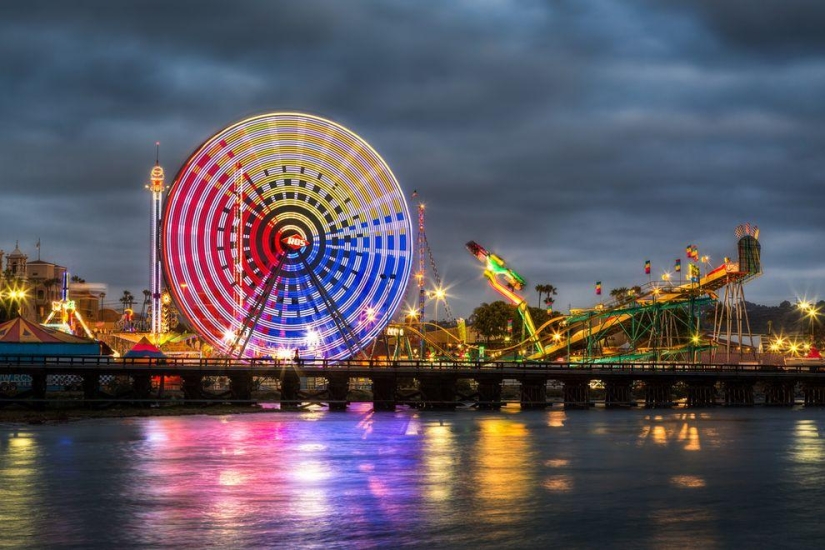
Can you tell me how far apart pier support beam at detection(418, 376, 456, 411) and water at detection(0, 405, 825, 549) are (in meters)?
22.1

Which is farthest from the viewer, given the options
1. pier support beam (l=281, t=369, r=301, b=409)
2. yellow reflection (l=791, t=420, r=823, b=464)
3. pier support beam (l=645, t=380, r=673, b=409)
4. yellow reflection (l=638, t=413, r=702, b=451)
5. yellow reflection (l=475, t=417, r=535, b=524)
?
pier support beam (l=645, t=380, r=673, b=409)

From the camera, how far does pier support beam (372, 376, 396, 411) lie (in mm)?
82744

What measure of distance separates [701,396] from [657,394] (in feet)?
13.2

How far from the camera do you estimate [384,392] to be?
83.6 meters

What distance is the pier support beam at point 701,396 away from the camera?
9688 centimetres

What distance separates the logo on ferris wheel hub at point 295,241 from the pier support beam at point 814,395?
5561 centimetres

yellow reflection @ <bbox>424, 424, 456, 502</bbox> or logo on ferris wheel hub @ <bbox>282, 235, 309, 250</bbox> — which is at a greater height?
logo on ferris wheel hub @ <bbox>282, 235, 309, 250</bbox>

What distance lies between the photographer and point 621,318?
115 metres

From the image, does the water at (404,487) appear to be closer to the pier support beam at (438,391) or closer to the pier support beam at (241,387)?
the pier support beam at (241,387)

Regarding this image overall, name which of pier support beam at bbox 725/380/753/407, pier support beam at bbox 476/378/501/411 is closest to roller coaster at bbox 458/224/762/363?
pier support beam at bbox 725/380/753/407

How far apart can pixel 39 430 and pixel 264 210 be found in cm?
2316

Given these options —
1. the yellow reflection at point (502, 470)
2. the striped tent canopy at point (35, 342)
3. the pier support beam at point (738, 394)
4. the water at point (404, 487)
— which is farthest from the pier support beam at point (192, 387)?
the pier support beam at point (738, 394)

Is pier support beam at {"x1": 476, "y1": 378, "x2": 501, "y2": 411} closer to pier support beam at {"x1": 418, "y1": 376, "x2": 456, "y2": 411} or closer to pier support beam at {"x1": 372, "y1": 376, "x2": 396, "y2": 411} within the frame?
pier support beam at {"x1": 418, "y1": 376, "x2": 456, "y2": 411}

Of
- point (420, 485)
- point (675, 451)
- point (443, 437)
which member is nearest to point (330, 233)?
→ point (443, 437)
